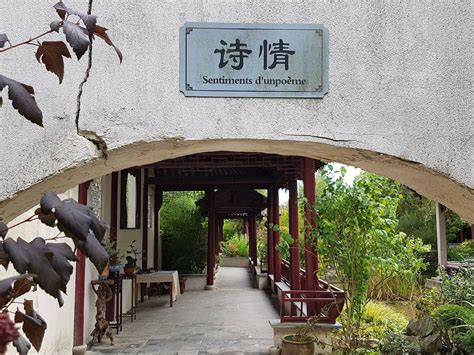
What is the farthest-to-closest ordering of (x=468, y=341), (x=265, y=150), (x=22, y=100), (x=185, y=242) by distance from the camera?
(x=185, y=242)
(x=468, y=341)
(x=265, y=150)
(x=22, y=100)

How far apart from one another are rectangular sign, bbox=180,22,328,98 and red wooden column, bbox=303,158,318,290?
306 cm

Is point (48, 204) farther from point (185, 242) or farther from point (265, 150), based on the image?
point (185, 242)

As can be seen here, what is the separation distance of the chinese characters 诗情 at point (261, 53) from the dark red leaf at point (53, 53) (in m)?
1.04

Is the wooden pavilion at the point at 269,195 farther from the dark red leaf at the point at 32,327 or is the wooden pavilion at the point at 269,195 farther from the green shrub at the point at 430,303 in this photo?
the dark red leaf at the point at 32,327

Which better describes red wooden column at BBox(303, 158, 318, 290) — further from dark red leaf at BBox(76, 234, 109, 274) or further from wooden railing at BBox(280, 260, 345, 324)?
dark red leaf at BBox(76, 234, 109, 274)

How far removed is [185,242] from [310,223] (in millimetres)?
7810

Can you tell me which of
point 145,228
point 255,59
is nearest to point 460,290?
point 255,59

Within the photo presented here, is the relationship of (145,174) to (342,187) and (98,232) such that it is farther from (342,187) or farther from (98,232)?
(98,232)

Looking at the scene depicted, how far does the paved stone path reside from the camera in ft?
19.9

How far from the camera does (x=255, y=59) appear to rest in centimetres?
276

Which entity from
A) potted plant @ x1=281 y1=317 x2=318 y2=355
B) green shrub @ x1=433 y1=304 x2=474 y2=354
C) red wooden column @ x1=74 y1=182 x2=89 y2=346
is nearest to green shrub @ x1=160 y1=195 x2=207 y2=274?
red wooden column @ x1=74 y1=182 x2=89 y2=346

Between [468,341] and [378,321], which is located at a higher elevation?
[468,341]

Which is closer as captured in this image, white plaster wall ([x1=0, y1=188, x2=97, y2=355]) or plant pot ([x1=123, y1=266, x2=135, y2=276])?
white plaster wall ([x1=0, y1=188, x2=97, y2=355])

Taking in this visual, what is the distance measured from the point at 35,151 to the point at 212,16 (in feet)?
3.92
